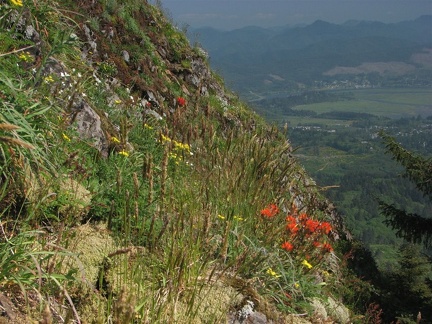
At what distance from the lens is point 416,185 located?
1783 cm

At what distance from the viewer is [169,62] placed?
14.9 metres

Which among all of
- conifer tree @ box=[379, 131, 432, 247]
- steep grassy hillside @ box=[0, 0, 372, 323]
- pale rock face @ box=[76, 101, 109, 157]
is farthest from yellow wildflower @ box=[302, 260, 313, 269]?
conifer tree @ box=[379, 131, 432, 247]

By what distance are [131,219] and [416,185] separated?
1687 cm

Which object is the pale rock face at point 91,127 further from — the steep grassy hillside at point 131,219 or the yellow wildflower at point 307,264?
the yellow wildflower at point 307,264

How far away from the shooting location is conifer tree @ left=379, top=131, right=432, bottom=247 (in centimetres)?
1766

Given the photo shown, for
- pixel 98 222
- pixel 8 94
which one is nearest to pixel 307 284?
pixel 98 222

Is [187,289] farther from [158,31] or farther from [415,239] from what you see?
[415,239]

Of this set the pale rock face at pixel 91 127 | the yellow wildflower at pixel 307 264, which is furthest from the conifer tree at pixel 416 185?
the pale rock face at pixel 91 127

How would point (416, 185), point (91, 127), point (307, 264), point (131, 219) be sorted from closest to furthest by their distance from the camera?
1. point (131, 219)
2. point (307, 264)
3. point (91, 127)
4. point (416, 185)

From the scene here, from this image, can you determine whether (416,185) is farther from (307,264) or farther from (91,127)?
(91,127)

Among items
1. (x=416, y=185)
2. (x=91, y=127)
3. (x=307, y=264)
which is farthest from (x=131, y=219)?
(x=416, y=185)

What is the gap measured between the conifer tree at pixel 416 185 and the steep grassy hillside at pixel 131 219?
45.1 feet

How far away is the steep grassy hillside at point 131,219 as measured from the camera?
8.39 ft

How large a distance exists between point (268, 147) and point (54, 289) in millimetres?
3070
